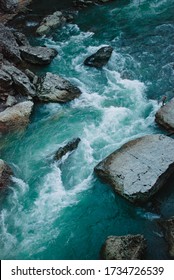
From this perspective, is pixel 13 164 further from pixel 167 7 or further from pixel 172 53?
pixel 167 7

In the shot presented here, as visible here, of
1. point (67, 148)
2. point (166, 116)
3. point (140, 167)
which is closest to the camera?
point (140, 167)

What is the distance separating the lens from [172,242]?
643cm

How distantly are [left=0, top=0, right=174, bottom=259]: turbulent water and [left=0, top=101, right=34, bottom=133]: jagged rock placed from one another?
0.84 feet

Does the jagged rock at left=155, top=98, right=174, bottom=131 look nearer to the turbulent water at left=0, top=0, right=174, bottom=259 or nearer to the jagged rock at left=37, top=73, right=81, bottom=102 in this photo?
the turbulent water at left=0, top=0, right=174, bottom=259

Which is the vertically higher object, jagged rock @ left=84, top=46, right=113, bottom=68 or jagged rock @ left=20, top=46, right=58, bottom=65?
jagged rock @ left=84, top=46, right=113, bottom=68

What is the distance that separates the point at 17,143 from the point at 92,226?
10.9ft

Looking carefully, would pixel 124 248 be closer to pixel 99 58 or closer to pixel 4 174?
pixel 4 174

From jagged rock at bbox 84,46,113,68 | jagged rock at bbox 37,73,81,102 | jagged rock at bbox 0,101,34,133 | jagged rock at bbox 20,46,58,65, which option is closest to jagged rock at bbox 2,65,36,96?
jagged rock at bbox 37,73,81,102

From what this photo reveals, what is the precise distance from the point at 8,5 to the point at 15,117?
9349mm

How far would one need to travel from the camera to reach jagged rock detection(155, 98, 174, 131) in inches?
356

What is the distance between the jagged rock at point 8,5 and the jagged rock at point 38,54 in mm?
5018

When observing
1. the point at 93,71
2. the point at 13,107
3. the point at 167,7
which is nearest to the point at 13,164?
the point at 13,107

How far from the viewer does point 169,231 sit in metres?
6.61

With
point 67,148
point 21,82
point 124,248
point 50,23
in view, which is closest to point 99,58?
point 21,82
